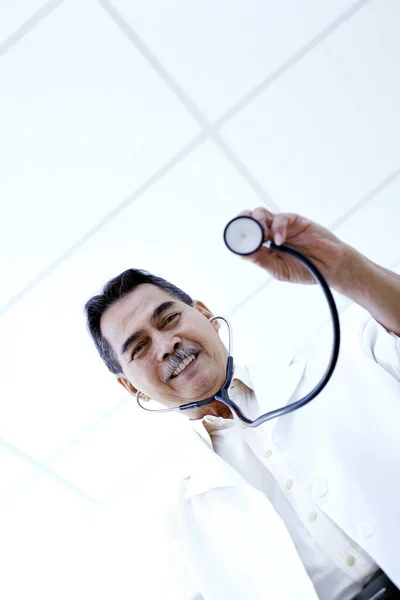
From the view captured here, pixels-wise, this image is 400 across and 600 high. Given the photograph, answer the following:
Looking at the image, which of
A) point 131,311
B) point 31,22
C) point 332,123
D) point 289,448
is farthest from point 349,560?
point 31,22

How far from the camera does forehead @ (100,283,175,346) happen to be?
55.4 inches

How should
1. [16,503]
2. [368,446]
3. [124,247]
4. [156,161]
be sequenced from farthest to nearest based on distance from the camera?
[16,503] < [124,247] < [156,161] < [368,446]

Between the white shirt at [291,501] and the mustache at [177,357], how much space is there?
144mm

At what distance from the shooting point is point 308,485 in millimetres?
1176

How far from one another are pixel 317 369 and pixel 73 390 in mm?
788

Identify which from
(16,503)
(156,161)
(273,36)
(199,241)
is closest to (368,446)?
(199,241)

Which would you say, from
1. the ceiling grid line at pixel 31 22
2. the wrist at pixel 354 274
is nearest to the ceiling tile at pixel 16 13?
the ceiling grid line at pixel 31 22

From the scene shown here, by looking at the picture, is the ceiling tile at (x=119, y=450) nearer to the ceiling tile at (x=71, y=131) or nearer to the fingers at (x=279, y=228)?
the ceiling tile at (x=71, y=131)

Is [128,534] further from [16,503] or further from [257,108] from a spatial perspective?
[257,108]

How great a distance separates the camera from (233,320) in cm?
181

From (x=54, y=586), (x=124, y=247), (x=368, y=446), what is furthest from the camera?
(x=54, y=586)

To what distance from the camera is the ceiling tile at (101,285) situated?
1516 mm

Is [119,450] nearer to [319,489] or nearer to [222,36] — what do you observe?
[319,489]

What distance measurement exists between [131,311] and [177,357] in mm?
193
